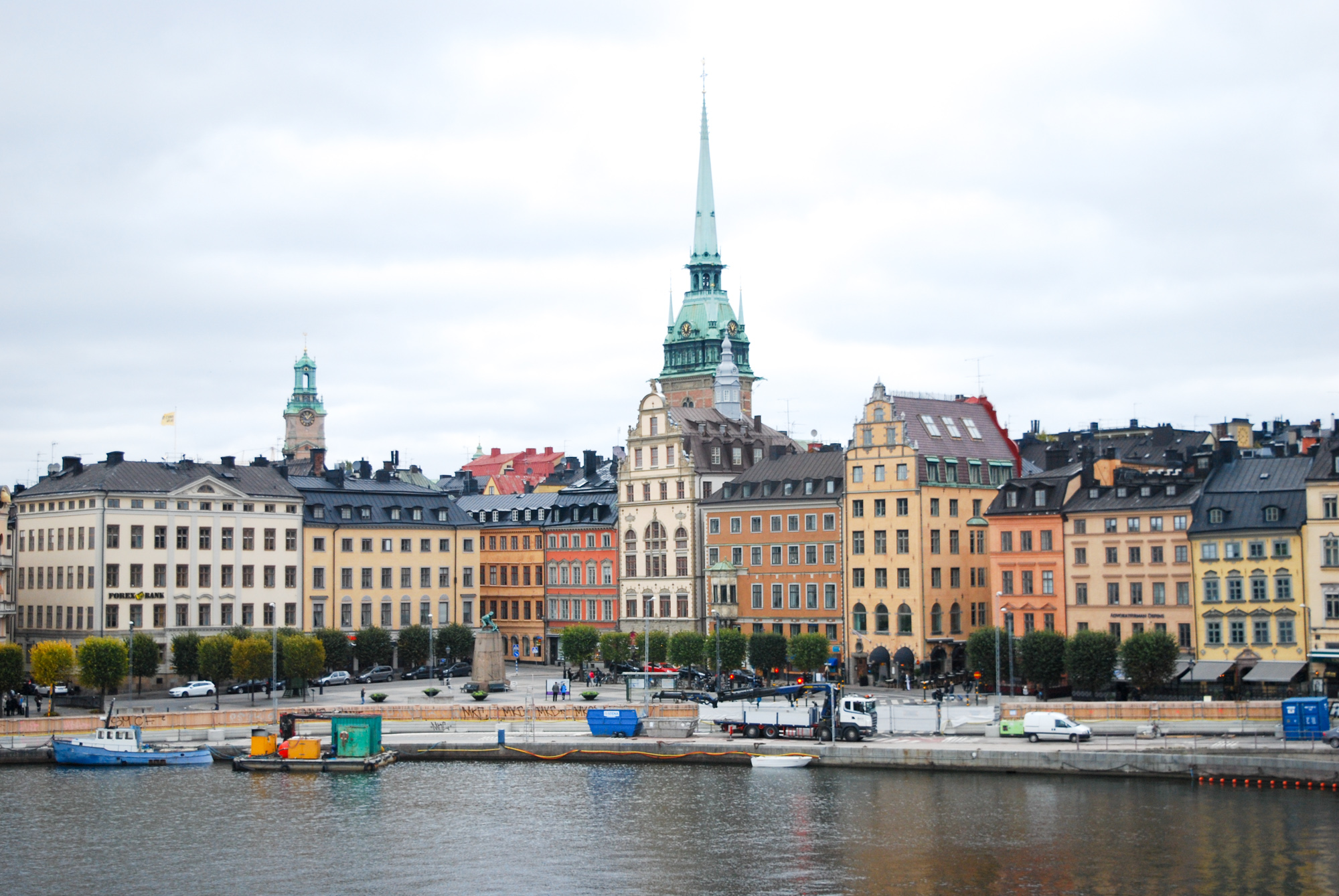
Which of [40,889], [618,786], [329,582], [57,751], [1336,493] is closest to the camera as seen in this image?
[40,889]

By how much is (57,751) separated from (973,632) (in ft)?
→ 167

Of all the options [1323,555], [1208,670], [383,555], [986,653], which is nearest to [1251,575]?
[1323,555]

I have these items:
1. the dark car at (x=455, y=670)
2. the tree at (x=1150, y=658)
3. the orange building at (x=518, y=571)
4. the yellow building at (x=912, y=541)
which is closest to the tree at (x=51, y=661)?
the dark car at (x=455, y=670)

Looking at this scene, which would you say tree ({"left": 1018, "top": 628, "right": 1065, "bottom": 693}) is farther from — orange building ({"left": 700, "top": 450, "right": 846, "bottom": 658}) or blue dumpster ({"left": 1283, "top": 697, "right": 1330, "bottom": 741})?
blue dumpster ({"left": 1283, "top": 697, "right": 1330, "bottom": 741})

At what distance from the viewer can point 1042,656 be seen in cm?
9975

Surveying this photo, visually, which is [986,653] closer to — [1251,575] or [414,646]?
[1251,575]

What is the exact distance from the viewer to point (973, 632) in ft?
341

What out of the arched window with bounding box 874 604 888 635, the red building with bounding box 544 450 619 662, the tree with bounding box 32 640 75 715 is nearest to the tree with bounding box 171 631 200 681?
the tree with bounding box 32 640 75 715

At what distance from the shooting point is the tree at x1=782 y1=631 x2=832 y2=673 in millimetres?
112688

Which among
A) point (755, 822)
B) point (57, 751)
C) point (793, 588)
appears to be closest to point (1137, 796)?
point (755, 822)

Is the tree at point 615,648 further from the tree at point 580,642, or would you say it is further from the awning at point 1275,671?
the awning at point 1275,671

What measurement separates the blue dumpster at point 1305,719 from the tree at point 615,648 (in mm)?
56606

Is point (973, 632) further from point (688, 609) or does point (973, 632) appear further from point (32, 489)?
point (32, 489)

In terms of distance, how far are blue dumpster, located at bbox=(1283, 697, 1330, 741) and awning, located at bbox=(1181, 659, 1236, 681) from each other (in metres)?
22.2
